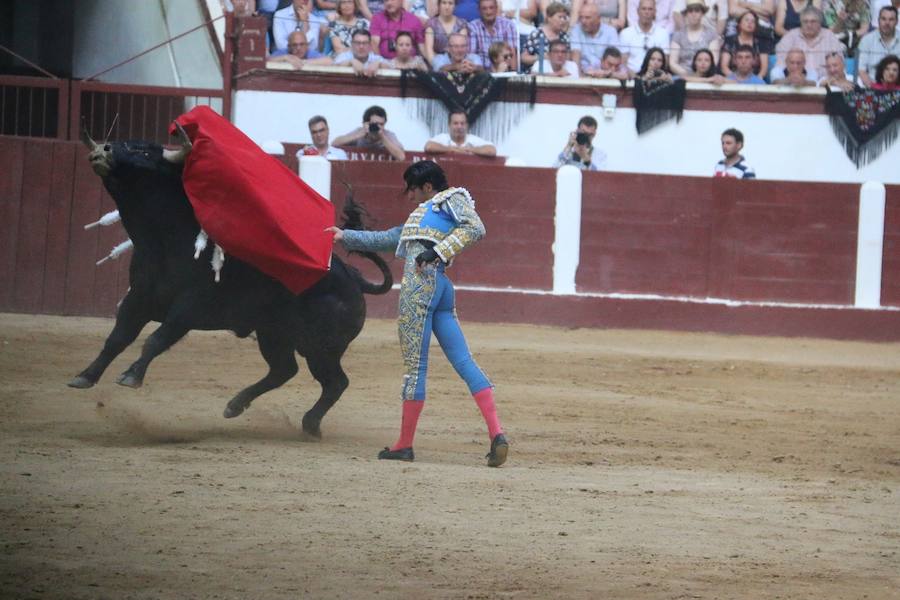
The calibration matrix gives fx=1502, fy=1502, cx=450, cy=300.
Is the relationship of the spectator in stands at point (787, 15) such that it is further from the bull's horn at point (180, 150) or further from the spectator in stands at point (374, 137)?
the bull's horn at point (180, 150)

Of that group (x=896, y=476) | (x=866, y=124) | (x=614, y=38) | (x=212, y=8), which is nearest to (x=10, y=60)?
(x=212, y=8)

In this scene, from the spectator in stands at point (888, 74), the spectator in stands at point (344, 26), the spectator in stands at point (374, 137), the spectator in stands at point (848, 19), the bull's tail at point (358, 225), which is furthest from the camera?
the spectator in stands at point (848, 19)

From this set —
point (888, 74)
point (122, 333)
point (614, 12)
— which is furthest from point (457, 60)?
point (122, 333)

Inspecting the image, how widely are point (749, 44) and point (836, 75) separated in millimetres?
809

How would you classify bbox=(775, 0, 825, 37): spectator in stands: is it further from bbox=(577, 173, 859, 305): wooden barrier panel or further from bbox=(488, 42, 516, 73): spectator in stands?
bbox=(488, 42, 516, 73): spectator in stands

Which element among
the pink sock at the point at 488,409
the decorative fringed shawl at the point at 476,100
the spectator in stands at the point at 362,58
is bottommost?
the pink sock at the point at 488,409

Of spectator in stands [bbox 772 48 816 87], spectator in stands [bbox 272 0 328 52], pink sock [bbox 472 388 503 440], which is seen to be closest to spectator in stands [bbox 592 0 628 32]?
spectator in stands [bbox 772 48 816 87]

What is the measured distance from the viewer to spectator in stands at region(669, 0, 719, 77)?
13133 millimetres

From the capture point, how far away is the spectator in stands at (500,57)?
12.8 metres

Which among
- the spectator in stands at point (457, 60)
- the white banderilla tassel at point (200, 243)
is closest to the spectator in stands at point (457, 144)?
the spectator in stands at point (457, 60)

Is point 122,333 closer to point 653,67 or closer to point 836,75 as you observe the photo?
A: point 653,67

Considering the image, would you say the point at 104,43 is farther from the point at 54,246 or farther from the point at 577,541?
the point at 577,541

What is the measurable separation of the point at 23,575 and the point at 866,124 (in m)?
10.4

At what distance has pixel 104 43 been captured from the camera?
14344mm
